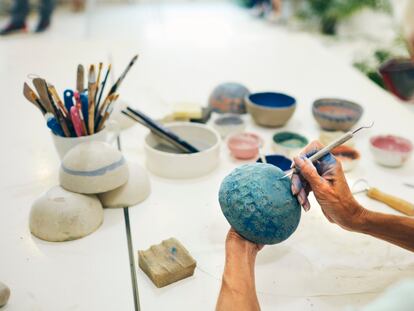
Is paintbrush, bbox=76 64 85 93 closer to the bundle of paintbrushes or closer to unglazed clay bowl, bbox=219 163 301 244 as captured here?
the bundle of paintbrushes

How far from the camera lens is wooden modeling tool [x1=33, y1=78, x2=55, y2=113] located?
4.37 feet

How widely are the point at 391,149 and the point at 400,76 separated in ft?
2.87

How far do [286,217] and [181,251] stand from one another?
0.94 feet

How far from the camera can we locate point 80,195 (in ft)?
4.16

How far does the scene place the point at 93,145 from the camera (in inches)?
51.7

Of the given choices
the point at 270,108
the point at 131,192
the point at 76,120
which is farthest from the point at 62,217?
the point at 270,108

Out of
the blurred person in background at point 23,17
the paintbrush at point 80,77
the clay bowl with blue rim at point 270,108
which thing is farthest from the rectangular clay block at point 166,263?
the blurred person in background at point 23,17

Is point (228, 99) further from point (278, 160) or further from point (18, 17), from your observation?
point (18, 17)

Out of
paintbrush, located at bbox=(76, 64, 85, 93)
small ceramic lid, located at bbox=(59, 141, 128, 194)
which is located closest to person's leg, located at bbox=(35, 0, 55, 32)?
paintbrush, located at bbox=(76, 64, 85, 93)

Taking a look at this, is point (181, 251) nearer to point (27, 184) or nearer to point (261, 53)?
point (27, 184)

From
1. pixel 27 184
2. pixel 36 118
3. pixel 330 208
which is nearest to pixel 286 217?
pixel 330 208

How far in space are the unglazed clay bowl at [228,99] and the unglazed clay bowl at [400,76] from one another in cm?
91

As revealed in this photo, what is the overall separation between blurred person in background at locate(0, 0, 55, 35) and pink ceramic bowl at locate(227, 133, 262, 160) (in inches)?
127

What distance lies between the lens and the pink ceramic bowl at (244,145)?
1.66 meters
